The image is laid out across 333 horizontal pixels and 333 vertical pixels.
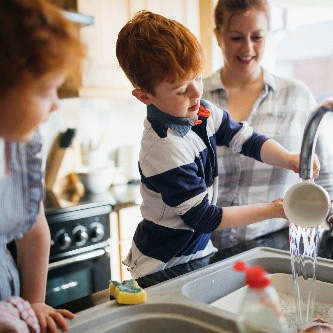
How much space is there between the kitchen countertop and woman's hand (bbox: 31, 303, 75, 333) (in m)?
0.04

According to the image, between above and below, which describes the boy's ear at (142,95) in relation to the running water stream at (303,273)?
above

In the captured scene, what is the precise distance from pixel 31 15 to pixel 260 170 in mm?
980

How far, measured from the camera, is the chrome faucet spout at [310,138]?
787 millimetres

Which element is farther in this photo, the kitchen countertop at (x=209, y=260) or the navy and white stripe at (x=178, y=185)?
the navy and white stripe at (x=178, y=185)

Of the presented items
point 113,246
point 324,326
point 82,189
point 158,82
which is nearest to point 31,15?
point 158,82

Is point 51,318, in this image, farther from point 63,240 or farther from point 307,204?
point 63,240

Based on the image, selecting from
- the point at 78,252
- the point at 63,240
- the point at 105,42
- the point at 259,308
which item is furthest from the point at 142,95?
the point at 105,42

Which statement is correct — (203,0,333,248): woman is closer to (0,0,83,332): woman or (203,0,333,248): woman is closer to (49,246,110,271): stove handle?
(0,0,83,332): woman

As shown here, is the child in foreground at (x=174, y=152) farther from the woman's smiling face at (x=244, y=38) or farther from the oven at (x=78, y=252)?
the oven at (x=78, y=252)

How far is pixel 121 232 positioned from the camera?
239cm

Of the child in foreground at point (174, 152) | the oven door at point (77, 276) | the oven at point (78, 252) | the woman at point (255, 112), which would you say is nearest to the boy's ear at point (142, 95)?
the child in foreground at point (174, 152)

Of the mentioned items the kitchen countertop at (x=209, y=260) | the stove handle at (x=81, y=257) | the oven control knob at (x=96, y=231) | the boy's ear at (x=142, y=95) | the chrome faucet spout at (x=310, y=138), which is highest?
the boy's ear at (x=142, y=95)

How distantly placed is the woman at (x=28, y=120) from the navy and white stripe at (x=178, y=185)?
0.30m

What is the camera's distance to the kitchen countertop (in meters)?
0.80
